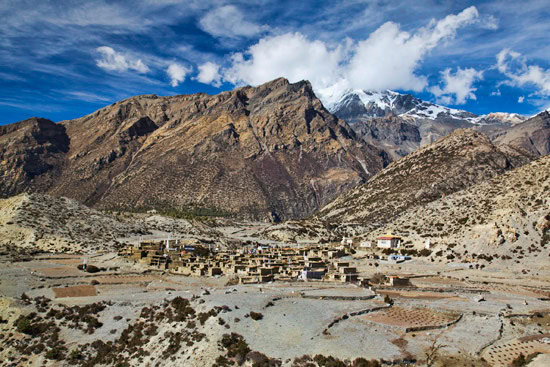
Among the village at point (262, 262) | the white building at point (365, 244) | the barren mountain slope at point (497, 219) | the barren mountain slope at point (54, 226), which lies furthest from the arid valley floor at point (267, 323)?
the white building at point (365, 244)

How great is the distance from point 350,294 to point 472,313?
9.45 m

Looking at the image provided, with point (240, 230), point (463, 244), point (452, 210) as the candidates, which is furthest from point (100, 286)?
point (240, 230)

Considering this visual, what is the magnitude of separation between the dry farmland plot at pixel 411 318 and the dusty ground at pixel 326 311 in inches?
2.8

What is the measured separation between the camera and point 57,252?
66.3m

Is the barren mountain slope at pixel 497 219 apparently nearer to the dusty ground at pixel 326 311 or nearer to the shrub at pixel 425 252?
the shrub at pixel 425 252

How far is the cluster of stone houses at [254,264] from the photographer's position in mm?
53406

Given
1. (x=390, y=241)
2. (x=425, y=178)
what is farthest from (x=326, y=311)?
(x=425, y=178)

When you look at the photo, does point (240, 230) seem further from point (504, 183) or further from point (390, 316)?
point (390, 316)

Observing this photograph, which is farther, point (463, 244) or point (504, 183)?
point (504, 183)

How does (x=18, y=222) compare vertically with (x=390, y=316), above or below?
above

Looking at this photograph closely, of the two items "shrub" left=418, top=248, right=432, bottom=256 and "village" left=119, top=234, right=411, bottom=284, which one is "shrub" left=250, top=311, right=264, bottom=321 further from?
"shrub" left=418, top=248, right=432, bottom=256

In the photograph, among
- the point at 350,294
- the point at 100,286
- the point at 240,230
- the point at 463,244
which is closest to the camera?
the point at 350,294

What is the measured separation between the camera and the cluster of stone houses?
53406mm

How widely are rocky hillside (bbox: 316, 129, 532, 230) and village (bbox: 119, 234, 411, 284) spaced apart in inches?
1521
